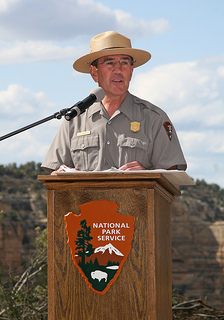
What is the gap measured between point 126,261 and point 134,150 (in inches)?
35.7

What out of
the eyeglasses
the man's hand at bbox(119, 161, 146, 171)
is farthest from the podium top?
the eyeglasses

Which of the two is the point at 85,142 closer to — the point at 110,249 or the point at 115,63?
the point at 115,63

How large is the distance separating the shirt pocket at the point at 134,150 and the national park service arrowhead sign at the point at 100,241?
73 centimetres

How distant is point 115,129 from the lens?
149 inches

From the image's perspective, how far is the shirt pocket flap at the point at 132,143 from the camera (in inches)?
144

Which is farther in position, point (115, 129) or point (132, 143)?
point (115, 129)

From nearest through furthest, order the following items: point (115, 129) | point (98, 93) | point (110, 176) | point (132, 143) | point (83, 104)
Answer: point (110, 176) → point (83, 104) → point (98, 93) → point (132, 143) → point (115, 129)

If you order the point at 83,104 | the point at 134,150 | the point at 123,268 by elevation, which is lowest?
the point at 123,268

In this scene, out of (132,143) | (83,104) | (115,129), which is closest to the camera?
(83,104)

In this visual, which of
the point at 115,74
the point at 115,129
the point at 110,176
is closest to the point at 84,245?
the point at 110,176

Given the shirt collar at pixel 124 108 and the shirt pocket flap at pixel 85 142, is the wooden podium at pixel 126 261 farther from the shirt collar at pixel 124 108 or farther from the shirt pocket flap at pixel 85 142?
the shirt collar at pixel 124 108

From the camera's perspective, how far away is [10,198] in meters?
35.0

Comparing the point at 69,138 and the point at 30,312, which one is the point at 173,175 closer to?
the point at 69,138

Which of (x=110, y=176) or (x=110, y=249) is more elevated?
(x=110, y=176)
